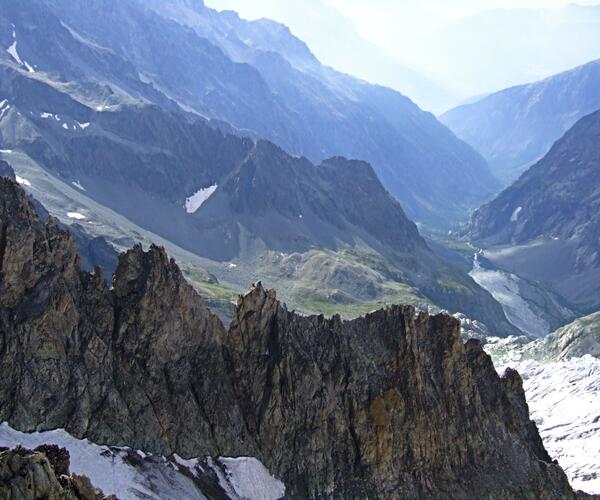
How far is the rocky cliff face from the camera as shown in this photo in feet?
245

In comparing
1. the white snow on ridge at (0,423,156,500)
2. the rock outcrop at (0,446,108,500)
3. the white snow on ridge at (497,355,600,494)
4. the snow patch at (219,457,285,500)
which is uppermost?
the white snow on ridge at (497,355,600,494)

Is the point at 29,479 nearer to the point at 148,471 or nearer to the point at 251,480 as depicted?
the point at 148,471

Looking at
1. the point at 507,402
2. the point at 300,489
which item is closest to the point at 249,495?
the point at 300,489

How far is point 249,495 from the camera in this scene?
250ft

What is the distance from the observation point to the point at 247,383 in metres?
85.3

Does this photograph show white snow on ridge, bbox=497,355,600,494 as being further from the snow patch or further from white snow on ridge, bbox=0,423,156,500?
white snow on ridge, bbox=0,423,156,500

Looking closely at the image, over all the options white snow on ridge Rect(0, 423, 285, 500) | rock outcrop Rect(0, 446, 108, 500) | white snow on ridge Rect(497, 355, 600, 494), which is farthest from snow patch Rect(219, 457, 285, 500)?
white snow on ridge Rect(497, 355, 600, 494)

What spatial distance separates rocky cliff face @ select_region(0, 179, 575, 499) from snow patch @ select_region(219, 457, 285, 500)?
4.22 ft

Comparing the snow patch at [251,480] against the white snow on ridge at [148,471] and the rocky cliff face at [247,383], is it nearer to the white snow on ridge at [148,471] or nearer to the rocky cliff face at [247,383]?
the white snow on ridge at [148,471]

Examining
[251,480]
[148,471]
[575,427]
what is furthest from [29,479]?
[575,427]

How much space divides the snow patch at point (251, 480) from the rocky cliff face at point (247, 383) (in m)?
1.29

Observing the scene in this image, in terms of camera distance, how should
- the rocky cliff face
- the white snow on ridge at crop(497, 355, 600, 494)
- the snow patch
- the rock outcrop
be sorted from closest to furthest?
1. the rock outcrop
2. the rocky cliff face
3. the snow patch
4. the white snow on ridge at crop(497, 355, 600, 494)

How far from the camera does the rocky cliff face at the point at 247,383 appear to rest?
245ft

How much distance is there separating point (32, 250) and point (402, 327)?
42500 mm
